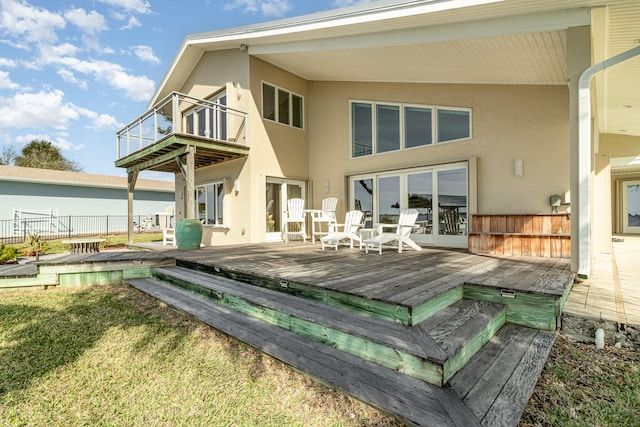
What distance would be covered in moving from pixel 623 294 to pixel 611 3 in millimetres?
3219

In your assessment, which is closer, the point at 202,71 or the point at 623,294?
the point at 623,294

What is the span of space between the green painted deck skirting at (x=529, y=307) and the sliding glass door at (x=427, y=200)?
411cm

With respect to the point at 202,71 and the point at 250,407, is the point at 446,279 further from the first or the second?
the point at 202,71

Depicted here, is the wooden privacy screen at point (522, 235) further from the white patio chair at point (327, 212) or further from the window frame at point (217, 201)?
the window frame at point (217, 201)

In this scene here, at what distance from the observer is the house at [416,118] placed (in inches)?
157

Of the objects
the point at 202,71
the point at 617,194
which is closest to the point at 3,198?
the point at 202,71

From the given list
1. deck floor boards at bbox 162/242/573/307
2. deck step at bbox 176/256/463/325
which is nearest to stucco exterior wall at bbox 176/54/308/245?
deck floor boards at bbox 162/242/573/307

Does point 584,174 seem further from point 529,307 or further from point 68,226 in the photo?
point 68,226

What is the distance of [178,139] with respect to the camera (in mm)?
7348

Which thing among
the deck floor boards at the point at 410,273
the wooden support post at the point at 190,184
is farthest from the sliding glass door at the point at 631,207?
the wooden support post at the point at 190,184

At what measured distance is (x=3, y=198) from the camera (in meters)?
14.6

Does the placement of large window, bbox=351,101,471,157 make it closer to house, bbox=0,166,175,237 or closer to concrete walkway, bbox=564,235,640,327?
concrete walkway, bbox=564,235,640,327

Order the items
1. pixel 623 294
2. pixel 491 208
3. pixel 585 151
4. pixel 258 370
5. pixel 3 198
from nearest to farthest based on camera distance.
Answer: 1. pixel 258 370
2. pixel 623 294
3. pixel 585 151
4. pixel 491 208
5. pixel 3 198

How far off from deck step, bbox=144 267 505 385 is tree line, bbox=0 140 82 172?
3260cm
